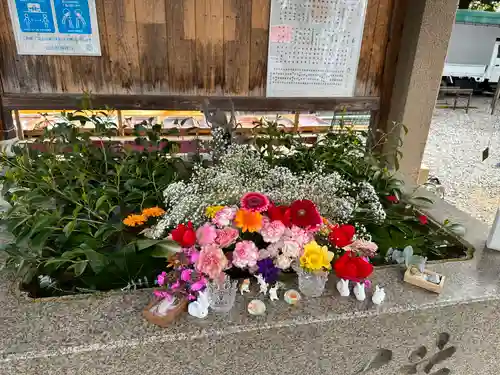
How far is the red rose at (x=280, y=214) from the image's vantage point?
3.70ft

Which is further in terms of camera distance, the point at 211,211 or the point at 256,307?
the point at 211,211

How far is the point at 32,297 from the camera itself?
1.12 meters

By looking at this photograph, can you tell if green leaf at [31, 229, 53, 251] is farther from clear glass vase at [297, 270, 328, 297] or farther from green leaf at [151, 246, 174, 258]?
clear glass vase at [297, 270, 328, 297]

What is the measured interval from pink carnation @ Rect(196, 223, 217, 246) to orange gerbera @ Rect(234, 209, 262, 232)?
8 cm

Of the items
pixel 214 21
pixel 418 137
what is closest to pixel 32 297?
pixel 214 21

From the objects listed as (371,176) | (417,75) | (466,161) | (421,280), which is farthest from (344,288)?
(466,161)

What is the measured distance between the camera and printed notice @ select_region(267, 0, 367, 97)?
2383mm

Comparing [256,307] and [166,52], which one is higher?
[166,52]

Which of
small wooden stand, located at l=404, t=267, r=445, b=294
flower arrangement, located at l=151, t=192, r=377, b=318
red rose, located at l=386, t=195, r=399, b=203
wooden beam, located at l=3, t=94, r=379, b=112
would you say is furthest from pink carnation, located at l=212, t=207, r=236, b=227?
wooden beam, located at l=3, t=94, r=379, b=112

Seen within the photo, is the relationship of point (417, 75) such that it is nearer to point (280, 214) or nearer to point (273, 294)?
point (280, 214)

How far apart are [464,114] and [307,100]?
714 centimetres

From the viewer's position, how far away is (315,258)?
1043 millimetres

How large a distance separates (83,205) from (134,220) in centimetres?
19

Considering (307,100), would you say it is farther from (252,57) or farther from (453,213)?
(453,213)
